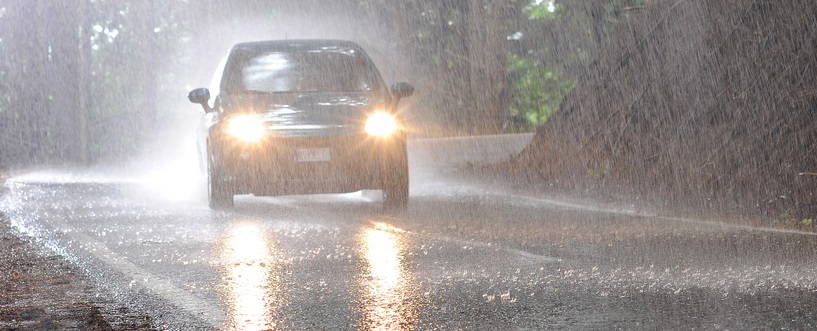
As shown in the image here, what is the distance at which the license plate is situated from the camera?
13.0 meters

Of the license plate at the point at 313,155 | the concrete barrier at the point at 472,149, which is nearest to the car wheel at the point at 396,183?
the license plate at the point at 313,155

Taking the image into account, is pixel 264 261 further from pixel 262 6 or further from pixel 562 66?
pixel 262 6

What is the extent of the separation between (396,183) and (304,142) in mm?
986

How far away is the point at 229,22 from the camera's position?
35.8m

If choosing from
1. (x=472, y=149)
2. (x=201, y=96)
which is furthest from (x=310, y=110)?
(x=472, y=149)

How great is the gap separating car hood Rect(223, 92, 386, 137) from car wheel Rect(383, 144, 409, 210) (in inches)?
18.1

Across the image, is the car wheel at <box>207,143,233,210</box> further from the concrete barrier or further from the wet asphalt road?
the concrete barrier

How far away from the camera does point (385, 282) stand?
7777 millimetres

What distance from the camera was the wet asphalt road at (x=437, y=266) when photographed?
653 cm

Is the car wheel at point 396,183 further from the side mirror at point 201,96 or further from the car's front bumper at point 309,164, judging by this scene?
the side mirror at point 201,96

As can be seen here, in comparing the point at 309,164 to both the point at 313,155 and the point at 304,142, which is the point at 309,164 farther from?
the point at 304,142

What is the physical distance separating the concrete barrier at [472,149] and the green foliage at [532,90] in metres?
8.53

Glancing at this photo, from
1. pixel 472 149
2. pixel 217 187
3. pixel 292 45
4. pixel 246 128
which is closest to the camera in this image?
pixel 246 128

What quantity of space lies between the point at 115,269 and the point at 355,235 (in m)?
2.50
